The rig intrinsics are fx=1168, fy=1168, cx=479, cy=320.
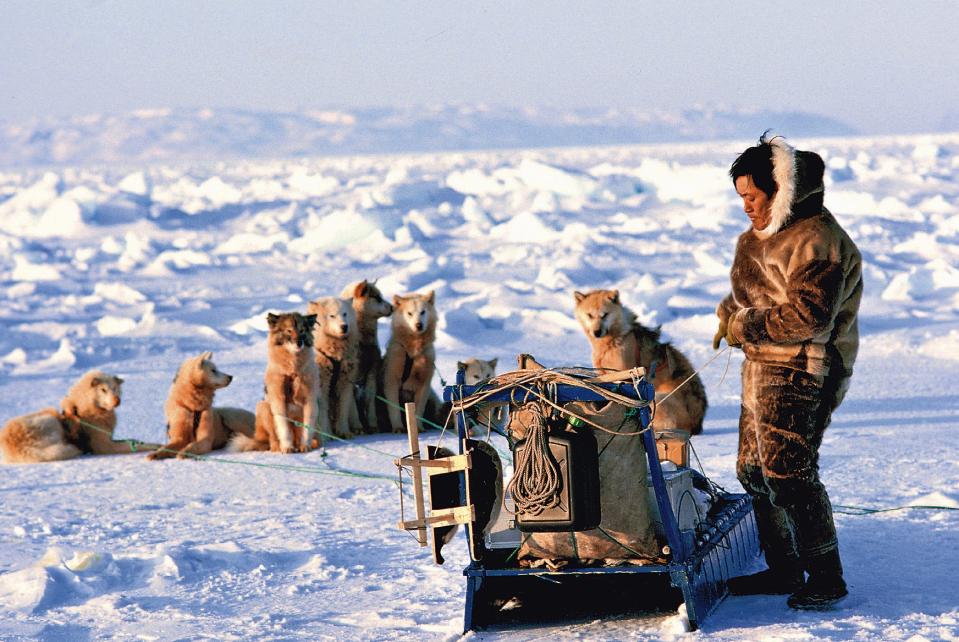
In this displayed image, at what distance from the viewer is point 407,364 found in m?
8.12

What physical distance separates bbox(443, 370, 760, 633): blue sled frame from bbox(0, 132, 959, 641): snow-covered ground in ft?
0.30

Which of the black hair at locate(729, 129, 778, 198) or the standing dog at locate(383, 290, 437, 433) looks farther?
the standing dog at locate(383, 290, 437, 433)

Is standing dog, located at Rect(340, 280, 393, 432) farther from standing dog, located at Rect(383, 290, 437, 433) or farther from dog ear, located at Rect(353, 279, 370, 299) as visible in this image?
standing dog, located at Rect(383, 290, 437, 433)

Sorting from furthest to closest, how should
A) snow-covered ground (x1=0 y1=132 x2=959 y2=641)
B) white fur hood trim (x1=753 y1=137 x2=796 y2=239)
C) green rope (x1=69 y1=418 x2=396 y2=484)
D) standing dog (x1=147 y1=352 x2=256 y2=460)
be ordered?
standing dog (x1=147 y1=352 x2=256 y2=460) < green rope (x1=69 y1=418 x2=396 y2=484) < snow-covered ground (x1=0 y1=132 x2=959 y2=641) < white fur hood trim (x1=753 y1=137 x2=796 y2=239)

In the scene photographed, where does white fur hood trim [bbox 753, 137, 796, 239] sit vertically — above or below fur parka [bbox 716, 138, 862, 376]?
above

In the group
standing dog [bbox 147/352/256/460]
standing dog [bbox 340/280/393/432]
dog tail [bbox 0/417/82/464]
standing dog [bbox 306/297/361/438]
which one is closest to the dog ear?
standing dog [bbox 340/280/393/432]

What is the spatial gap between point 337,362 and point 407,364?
0.49 meters

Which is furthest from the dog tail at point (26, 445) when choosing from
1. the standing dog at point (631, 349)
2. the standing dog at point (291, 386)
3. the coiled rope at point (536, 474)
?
the coiled rope at point (536, 474)

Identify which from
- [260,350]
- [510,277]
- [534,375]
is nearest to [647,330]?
[534,375]

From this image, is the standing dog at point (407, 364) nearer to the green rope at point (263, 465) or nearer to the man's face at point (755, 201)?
the green rope at point (263, 465)

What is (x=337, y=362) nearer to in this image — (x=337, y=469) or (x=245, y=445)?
(x=245, y=445)

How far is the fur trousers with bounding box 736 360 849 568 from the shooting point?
3.45 m

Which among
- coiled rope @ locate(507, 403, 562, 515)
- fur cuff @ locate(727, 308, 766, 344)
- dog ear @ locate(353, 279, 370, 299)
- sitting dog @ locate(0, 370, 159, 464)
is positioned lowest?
sitting dog @ locate(0, 370, 159, 464)

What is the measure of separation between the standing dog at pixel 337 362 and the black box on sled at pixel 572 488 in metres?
4.79
